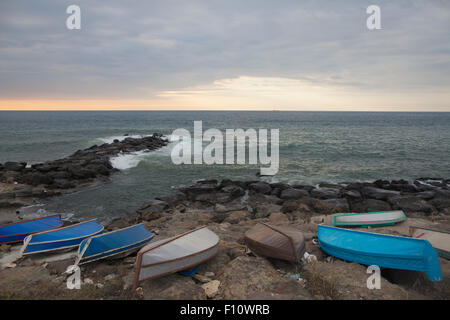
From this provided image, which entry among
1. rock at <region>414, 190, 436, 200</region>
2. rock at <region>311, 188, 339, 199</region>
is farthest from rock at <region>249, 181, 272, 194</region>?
rock at <region>414, 190, 436, 200</region>

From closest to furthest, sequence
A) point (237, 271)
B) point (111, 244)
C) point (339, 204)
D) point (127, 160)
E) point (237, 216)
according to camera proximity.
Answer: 1. point (237, 271)
2. point (111, 244)
3. point (237, 216)
4. point (339, 204)
5. point (127, 160)

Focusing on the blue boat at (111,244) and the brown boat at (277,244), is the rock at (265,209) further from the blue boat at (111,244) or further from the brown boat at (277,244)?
the blue boat at (111,244)

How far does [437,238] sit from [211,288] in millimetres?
8399

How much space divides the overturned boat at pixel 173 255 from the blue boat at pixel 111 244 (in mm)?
2044

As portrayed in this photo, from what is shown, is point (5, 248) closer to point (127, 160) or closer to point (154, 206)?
point (154, 206)

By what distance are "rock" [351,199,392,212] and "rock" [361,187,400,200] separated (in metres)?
1.56

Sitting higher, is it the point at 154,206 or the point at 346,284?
the point at 346,284

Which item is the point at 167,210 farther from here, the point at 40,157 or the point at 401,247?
the point at 40,157

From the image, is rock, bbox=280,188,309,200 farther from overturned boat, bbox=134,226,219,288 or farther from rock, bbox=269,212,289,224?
overturned boat, bbox=134,226,219,288

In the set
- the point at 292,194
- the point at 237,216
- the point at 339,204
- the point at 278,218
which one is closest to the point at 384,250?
the point at 278,218

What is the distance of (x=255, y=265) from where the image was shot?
25.8 ft

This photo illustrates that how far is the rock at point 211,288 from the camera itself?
6627 millimetres

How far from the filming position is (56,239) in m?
9.76

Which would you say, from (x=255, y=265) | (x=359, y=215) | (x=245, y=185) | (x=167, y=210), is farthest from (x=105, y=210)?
(x=359, y=215)
